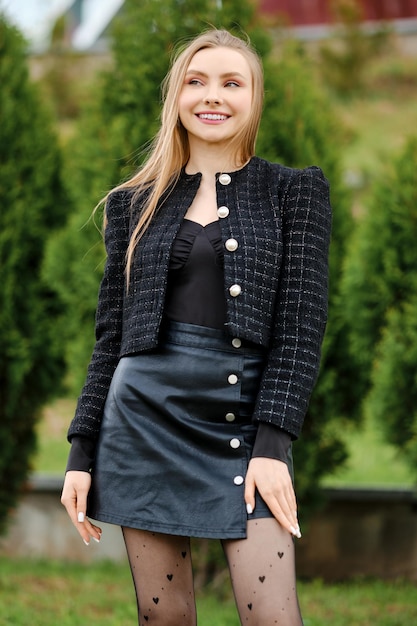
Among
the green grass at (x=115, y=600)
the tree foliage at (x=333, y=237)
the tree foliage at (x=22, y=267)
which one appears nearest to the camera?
the green grass at (x=115, y=600)

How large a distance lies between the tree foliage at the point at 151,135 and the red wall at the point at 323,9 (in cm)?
1293

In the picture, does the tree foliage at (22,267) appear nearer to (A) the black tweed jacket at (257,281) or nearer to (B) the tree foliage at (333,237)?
(B) the tree foliage at (333,237)

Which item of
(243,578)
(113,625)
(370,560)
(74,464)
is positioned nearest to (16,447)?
(113,625)

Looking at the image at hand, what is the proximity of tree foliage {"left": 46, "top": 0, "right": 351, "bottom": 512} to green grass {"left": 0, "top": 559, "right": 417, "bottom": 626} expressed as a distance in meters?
0.57

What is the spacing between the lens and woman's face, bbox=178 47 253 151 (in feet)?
7.95

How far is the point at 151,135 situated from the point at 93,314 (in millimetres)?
990

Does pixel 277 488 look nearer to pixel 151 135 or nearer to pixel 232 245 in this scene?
pixel 232 245

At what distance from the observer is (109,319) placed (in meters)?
2.54

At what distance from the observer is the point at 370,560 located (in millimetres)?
4914

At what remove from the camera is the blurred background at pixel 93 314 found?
4.35m

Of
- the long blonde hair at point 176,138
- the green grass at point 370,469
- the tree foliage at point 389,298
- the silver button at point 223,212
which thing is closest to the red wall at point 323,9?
the green grass at point 370,469

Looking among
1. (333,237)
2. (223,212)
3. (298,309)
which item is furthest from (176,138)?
(333,237)

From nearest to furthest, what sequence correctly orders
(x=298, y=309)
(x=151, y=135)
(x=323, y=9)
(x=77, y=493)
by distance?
(x=298, y=309) → (x=77, y=493) → (x=151, y=135) → (x=323, y=9)

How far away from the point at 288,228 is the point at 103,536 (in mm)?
3391
